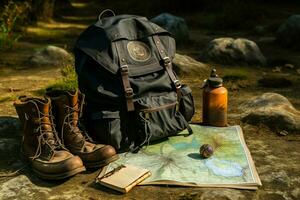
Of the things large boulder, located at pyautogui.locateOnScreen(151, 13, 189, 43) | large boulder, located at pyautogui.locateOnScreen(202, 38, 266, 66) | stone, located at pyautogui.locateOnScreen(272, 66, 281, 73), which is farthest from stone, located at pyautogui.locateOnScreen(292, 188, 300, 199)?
large boulder, located at pyautogui.locateOnScreen(151, 13, 189, 43)

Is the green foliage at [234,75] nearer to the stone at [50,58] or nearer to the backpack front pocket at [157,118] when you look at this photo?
the stone at [50,58]

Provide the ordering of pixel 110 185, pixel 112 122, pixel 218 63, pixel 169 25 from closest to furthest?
pixel 110 185 < pixel 112 122 < pixel 218 63 < pixel 169 25

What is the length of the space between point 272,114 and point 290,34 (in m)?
4.69

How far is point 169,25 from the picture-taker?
917cm

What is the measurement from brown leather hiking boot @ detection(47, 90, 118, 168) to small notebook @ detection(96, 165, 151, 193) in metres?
0.14

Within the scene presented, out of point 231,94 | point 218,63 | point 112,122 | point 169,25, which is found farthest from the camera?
point 169,25

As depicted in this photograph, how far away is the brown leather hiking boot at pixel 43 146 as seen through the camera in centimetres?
345

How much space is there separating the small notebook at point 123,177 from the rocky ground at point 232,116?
0.16ft

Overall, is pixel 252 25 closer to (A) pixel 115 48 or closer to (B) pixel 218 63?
(B) pixel 218 63

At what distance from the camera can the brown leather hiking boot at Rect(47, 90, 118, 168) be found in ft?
11.9

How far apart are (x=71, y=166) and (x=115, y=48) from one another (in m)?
1.11

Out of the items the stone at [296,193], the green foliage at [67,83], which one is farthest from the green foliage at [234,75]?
the stone at [296,193]

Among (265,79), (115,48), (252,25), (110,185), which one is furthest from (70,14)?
(110,185)

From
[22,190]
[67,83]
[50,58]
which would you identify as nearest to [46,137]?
[22,190]
